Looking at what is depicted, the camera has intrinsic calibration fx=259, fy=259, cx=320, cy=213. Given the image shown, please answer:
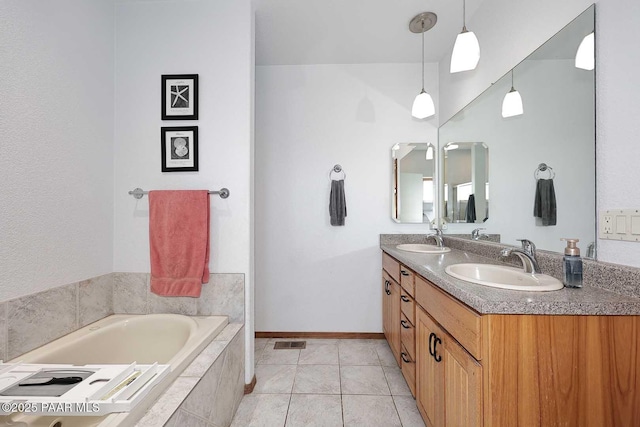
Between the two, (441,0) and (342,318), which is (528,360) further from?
(441,0)

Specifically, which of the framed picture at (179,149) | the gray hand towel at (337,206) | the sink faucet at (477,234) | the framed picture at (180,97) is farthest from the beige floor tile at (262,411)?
the framed picture at (180,97)

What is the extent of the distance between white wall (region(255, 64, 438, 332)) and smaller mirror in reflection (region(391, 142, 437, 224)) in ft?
0.25

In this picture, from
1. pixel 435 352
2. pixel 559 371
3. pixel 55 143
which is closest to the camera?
pixel 559 371

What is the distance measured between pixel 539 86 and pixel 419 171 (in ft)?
3.88

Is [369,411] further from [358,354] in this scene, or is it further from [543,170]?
[543,170]

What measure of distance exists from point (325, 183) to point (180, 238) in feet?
4.43

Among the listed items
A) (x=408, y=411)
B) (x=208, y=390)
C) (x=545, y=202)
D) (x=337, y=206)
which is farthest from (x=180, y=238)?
(x=545, y=202)

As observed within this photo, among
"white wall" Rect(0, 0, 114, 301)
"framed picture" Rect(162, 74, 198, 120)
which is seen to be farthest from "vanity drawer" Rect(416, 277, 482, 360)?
"white wall" Rect(0, 0, 114, 301)

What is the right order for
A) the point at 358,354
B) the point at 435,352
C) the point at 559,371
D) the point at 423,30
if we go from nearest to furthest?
1. the point at 559,371
2. the point at 435,352
3. the point at 423,30
4. the point at 358,354

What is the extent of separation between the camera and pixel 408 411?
1.55 m

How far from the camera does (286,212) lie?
99.1 inches

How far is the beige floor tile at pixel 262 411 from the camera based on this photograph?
1.46 meters

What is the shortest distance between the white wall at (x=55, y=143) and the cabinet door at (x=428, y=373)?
Answer: 190 cm

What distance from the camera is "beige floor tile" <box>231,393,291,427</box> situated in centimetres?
146
